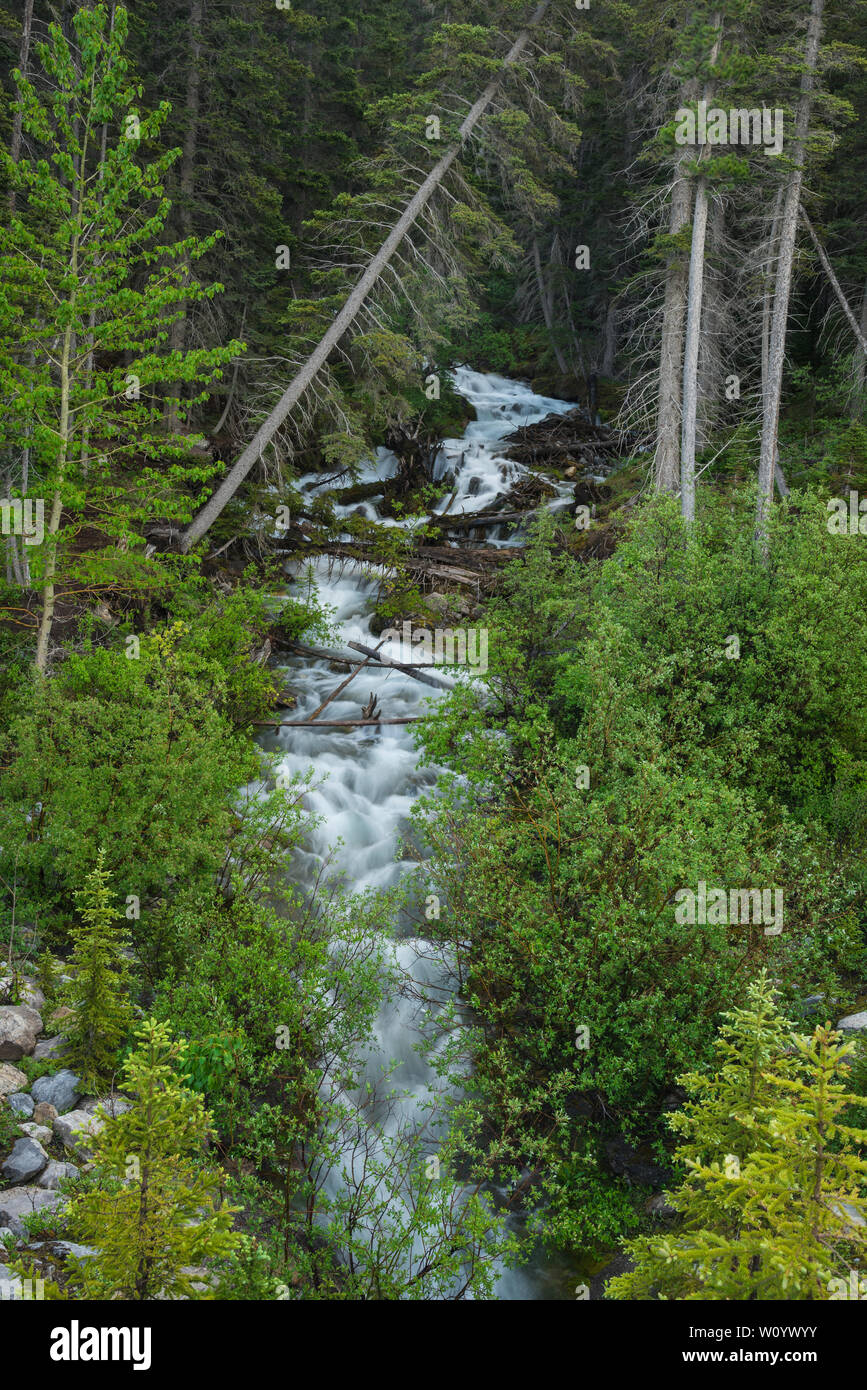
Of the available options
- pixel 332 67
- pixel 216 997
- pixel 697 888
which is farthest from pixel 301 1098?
pixel 332 67

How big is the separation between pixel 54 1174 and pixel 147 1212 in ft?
7.80

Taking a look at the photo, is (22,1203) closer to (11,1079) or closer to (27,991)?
(11,1079)

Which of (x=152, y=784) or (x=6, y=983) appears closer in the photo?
(x=6, y=983)

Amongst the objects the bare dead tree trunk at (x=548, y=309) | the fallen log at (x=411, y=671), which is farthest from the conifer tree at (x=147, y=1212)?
the bare dead tree trunk at (x=548, y=309)

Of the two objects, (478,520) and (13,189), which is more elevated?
(13,189)

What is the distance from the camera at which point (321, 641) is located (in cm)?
1603

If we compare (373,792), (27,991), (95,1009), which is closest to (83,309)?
(27,991)

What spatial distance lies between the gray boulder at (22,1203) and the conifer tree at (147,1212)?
1504mm

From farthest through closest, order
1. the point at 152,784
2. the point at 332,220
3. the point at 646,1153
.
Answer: the point at 332,220
the point at 152,784
the point at 646,1153

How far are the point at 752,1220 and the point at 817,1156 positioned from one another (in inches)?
15.9

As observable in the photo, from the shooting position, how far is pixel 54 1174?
5227 millimetres

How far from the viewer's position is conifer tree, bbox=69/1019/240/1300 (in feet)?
11.3

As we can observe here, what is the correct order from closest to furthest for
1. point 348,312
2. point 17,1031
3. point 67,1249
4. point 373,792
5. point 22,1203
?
point 67,1249, point 22,1203, point 17,1031, point 373,792, point 348,312
